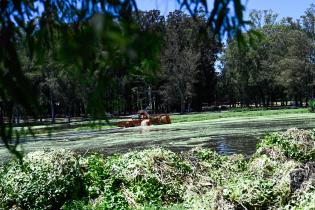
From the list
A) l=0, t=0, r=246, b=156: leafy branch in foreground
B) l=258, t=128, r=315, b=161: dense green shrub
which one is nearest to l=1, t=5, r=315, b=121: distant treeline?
l=258, t=128, r=315, b=161: dense green shrub

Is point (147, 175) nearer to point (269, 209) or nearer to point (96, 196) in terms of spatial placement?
point (96, 196)

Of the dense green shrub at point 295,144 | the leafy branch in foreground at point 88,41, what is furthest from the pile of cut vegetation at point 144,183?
the leafy branch in foreground at point 88,41

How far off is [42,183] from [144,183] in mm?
2045

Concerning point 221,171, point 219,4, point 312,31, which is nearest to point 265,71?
point 312,31

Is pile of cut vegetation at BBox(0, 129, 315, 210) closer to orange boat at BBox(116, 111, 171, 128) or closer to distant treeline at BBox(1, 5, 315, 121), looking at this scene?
orange boat at BBox(116, 111, 171, 128)

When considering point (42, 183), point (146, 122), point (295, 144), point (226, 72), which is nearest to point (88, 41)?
point (42, 183)

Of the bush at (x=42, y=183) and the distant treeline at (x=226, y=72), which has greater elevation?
the distant treeline at (x=226, y=72)

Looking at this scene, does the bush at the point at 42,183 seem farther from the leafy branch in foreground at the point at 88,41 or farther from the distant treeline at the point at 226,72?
the distant treeline at the point at 226,72

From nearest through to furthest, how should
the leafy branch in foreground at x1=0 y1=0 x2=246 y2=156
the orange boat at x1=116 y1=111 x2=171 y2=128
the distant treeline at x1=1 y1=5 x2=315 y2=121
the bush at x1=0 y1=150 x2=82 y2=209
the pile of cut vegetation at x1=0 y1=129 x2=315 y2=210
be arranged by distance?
the leafy branch in foreground at x1=0 y1=0 x2=246 y2=156 < the pile of cut vegetation at x1=0 y1=129 x2=315 y2=210 < the bush at x1=0 y1=150 x2=82 y2=209 < the orange boat at x1=116 y1=111 x2=171 y2=128 < the distant treeline at x1=1 y1=5 x2=315 y2=121

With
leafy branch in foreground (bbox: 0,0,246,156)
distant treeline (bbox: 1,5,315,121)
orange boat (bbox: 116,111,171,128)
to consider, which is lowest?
orange boat (bbox: 116,111,171,128)

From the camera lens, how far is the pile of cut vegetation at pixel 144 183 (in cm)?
734

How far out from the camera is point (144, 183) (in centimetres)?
938

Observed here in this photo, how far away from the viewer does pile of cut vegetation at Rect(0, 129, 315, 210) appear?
289 inches

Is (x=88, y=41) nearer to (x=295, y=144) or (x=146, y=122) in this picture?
(x=295, y=144)
